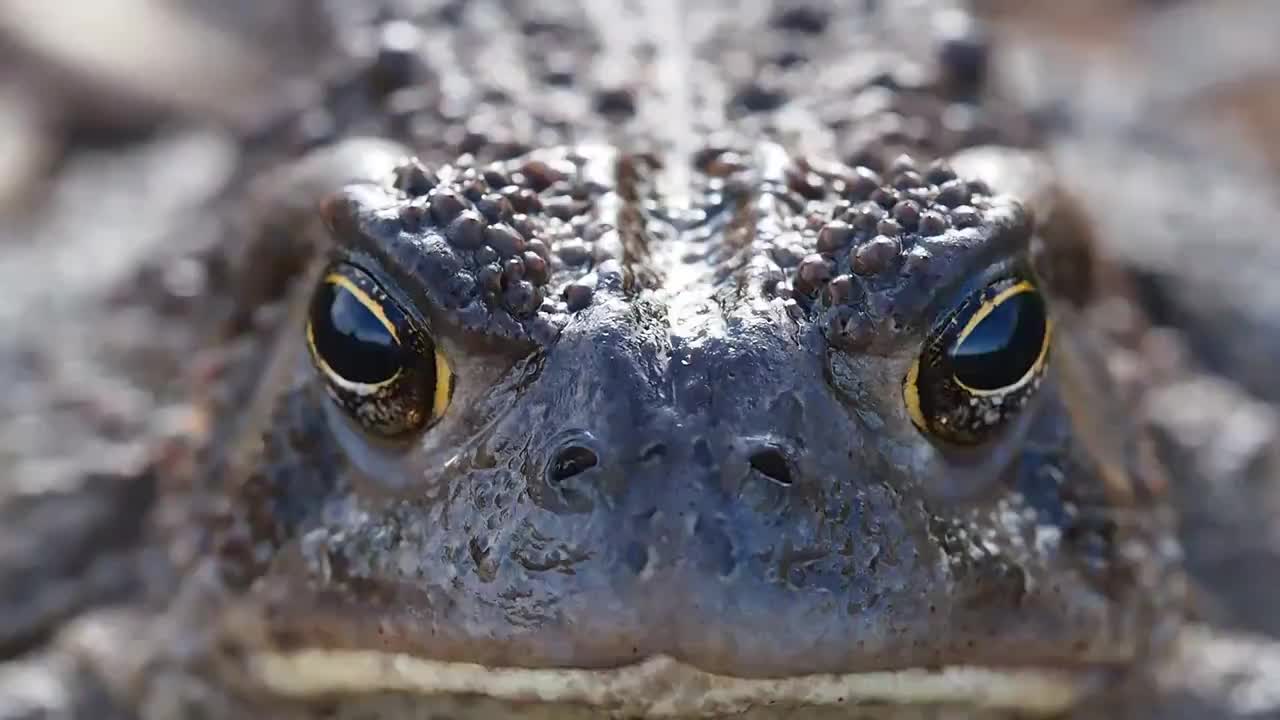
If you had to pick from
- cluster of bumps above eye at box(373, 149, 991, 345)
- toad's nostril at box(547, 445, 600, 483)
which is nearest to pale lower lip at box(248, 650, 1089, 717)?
toad's nostril at box(547, 445, 600, 483)

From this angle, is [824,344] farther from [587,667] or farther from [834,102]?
[834,102]

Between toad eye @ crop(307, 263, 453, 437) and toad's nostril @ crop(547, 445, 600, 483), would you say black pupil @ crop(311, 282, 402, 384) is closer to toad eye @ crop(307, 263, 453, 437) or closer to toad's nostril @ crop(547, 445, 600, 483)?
toad eye @ crop(307, 263, 453, 437)

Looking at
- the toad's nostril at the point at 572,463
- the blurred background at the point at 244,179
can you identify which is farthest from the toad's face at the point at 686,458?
the blurred background at the point at 244,179

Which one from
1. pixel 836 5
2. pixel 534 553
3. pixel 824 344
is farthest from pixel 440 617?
pixel 836 5

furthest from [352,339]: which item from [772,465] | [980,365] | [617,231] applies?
[980,365]

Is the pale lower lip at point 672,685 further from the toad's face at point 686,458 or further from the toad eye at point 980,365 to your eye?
the toad eye at point 980,365
